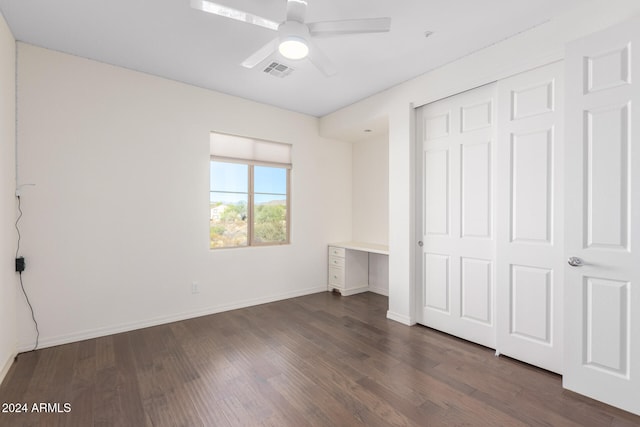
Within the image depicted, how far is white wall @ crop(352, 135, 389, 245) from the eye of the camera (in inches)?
191

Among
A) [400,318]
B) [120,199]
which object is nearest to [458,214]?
[400,318]

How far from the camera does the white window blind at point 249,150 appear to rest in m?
4.05

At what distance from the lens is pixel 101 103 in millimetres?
3197

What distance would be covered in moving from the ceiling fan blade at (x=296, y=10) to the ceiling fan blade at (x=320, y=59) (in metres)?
0.16

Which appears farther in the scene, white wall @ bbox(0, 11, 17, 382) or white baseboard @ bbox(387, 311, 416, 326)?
white baseboard @ bbox(387, 311, 416, 326)

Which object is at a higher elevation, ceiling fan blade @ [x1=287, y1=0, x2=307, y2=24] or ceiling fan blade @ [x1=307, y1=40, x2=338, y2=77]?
ceiling fan blade @ [x1=287, y1=0, x2=307, y2=24]

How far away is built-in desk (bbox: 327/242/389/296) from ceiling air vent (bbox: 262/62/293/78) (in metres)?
2.63

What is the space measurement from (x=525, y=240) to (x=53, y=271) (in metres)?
4.41

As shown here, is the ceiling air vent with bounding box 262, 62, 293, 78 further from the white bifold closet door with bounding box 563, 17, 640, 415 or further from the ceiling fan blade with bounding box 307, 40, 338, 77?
the white bifold closet door with bounding box 563, 17, 640, 415

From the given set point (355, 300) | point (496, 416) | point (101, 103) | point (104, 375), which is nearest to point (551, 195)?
point (496, 416)

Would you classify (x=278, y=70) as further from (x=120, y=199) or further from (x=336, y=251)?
(x=336, y=251)

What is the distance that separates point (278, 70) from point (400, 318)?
10.4 ft

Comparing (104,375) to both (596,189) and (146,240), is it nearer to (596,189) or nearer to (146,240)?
(146,240)

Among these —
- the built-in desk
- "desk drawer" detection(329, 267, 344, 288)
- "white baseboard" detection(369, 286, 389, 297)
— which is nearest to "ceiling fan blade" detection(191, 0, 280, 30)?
the built-in desk
